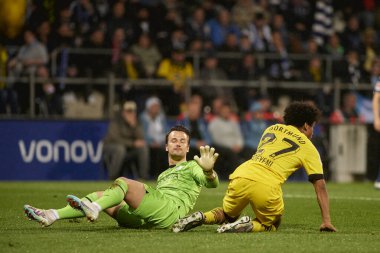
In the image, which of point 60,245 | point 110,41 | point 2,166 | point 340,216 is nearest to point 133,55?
point 110,41

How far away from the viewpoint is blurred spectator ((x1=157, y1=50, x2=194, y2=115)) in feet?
72.6

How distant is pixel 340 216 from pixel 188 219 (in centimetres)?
317

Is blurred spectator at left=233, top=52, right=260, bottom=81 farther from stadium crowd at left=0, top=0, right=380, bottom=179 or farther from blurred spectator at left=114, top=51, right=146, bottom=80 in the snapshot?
blurred spectator at left=114, top=51, right=146, bottom=80

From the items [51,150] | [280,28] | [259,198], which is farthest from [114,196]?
[280,28]

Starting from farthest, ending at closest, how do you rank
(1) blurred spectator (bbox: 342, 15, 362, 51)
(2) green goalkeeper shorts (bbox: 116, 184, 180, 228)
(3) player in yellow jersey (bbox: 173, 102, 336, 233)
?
1. (1) blurred spectator (bbox: 342, 15, 362, 51)
2. (3) player in yellow jersey (bbox: 173, 102, 336, 233)
3. (2) green goalkeeper shorts (bbox: 116, 184, 180, 228)

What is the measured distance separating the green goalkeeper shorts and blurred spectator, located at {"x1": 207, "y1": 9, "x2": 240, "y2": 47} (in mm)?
14716

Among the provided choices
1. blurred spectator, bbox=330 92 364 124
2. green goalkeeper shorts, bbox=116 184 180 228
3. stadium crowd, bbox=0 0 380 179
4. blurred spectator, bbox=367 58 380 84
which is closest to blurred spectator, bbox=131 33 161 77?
stadium crowd, bbox=0 0 380 179

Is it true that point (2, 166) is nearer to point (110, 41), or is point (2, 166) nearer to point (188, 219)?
point (110, 41)

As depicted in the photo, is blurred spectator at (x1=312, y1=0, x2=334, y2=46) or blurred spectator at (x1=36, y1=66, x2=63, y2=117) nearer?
blurred spectator at (x1=36, y1=66, x2=63, y2=117)

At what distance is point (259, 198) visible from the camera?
9.68 metres

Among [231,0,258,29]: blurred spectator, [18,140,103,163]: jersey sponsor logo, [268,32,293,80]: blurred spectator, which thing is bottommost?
[18,140,103,163]: jersey sponsor logo

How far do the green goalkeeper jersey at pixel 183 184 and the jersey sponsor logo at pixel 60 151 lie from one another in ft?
34.5

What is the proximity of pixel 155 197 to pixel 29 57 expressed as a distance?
12.2 meters

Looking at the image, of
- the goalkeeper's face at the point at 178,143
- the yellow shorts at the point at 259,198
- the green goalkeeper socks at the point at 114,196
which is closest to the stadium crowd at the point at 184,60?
the goalkeeper's face at the point at 178,143
